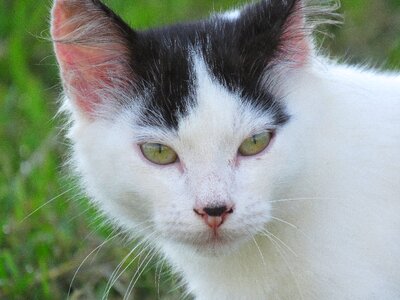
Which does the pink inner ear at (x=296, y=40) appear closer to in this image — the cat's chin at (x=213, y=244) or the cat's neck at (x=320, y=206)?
the cat's neck at (x=320, y=206)

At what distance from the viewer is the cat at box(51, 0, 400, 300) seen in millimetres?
2463

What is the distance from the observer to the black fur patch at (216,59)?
2535 mm

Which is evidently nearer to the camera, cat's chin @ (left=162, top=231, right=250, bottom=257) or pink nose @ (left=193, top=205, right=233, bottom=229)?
pink nose @ (left=193, top=205, right=233, bottom=229)

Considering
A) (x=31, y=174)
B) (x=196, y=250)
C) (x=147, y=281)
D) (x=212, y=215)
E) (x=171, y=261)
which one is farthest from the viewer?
(x=31, y=174)

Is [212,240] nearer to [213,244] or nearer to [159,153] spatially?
[213,244]

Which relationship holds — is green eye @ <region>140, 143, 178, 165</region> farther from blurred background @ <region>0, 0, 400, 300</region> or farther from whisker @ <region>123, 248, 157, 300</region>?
whisker @ <region>123, 248, 157, 300</region>

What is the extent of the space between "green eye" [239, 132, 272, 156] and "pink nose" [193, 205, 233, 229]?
0.19 m

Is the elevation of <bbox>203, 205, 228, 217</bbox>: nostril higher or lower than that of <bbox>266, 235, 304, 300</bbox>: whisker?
higher

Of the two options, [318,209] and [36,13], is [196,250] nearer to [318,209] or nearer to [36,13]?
[318,209]

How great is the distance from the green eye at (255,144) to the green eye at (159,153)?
0.19m

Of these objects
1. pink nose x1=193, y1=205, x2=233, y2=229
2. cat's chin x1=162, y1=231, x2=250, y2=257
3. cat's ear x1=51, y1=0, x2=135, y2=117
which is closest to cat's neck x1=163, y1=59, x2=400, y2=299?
cat's chin x1=162, y1=231, x2=250, y2=257

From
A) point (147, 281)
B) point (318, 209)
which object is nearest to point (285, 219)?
point (318, 209)

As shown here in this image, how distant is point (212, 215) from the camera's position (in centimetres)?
240

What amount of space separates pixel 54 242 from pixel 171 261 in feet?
2.39
